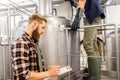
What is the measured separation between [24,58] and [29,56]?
0.06 m

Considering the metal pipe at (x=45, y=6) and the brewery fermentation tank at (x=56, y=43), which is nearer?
the brewery fermentation tank at (x=56, y=43)

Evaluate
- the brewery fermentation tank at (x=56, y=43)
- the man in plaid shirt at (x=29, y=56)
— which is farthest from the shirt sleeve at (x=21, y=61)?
the brewery fermentation tank at (x=56, y=43)

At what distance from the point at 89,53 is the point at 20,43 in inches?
46.2

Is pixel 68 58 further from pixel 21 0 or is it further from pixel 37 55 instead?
pixel 21 0

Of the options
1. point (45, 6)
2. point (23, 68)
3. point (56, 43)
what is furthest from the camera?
point (45, 6)

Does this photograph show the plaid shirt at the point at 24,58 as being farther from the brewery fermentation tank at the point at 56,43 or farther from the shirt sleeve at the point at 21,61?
→ the brewery fermentation tank at the point at 56,43

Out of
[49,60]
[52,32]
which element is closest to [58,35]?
[52,32]

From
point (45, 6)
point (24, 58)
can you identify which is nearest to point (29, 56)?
point (24, 58)

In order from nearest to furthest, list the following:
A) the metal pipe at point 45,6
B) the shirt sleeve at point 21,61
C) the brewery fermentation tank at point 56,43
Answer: the shirt sleeve at point 21,61 → the brewery fermentation tank at point 56,43 → the metal pipe at point 45,6

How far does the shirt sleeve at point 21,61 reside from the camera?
1.22m

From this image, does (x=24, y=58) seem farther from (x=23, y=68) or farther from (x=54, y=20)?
(x=54, y=20)

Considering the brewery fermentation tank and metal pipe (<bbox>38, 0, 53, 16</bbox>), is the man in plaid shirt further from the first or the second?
metal pipe (<bbox>38, 0, 53, 16</bbox>)

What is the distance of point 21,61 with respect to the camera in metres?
1.23

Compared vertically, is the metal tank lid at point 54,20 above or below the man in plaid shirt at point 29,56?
above
